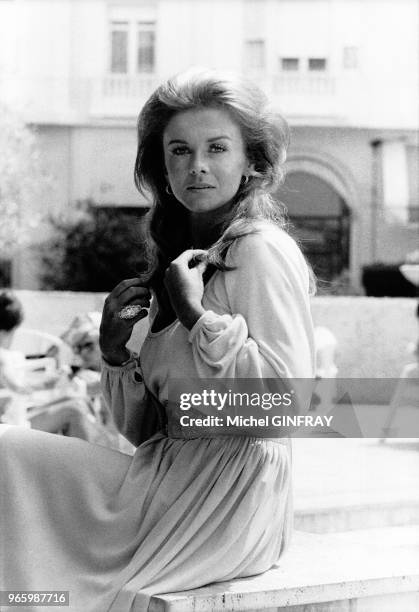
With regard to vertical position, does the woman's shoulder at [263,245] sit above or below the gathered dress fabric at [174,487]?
above

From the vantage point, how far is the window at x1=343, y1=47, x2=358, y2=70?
1322 centimetres

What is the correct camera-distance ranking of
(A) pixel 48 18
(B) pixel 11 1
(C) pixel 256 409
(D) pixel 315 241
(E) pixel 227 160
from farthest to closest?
(D) pixel 315 241 < (A) pixel 48 18 < (B) pixel 11 1 < (E) pixel 227 160 < (C) pixel 256 409

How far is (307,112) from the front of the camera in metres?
13.3

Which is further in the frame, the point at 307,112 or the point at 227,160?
the point at 307,112

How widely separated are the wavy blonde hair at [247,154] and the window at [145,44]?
37.4 feet

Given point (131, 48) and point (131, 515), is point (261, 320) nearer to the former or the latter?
point (131, 515)

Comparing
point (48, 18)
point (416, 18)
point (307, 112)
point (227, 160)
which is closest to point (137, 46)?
point (48, 18)

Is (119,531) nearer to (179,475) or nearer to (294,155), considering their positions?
(179,475)

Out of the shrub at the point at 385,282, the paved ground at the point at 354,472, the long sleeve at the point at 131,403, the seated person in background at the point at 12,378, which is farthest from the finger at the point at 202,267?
the shrub at the point at 385,282

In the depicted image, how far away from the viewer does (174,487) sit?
1.91 meters

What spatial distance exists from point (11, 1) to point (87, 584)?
11.1 m

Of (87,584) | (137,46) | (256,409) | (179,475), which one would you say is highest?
(137,46)

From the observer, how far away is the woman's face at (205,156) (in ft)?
6.31

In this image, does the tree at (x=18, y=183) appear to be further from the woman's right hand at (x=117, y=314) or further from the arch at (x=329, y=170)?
the woman's right hand at (x=117, y=314)
